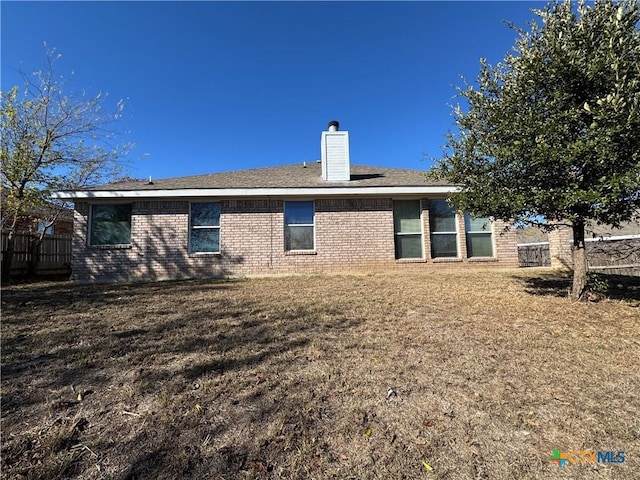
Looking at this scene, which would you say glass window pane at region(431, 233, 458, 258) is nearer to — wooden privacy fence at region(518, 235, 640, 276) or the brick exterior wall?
the brick exterior wall

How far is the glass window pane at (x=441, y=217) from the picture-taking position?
10320 mm

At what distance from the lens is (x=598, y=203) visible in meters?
4.91

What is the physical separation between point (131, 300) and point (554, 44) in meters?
8.15

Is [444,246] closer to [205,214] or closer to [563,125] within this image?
[563,125]

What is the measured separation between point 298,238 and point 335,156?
9.99 feet

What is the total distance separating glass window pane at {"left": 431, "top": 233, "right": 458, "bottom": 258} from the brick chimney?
3.40 m

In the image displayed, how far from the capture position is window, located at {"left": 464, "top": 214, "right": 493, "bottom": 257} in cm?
1028

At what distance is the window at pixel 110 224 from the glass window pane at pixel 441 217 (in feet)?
30.4

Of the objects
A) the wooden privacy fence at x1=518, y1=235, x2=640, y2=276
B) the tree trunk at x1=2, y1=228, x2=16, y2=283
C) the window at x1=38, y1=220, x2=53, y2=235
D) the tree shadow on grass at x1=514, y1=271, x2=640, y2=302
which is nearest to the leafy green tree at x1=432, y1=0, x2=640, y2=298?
the tree shadow on grass at x1=514, y1=271, x2=640, y2=302

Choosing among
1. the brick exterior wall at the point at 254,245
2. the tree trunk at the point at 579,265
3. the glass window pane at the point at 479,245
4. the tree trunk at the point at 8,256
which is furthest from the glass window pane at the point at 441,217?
the tree trunk at the point at 8,256

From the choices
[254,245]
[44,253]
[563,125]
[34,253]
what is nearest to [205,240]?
[254,245]

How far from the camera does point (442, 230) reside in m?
10.3

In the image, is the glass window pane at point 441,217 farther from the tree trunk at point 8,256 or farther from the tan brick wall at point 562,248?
the tree trunk at point 8,256

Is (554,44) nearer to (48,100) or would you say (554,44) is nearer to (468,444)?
(468,444)
